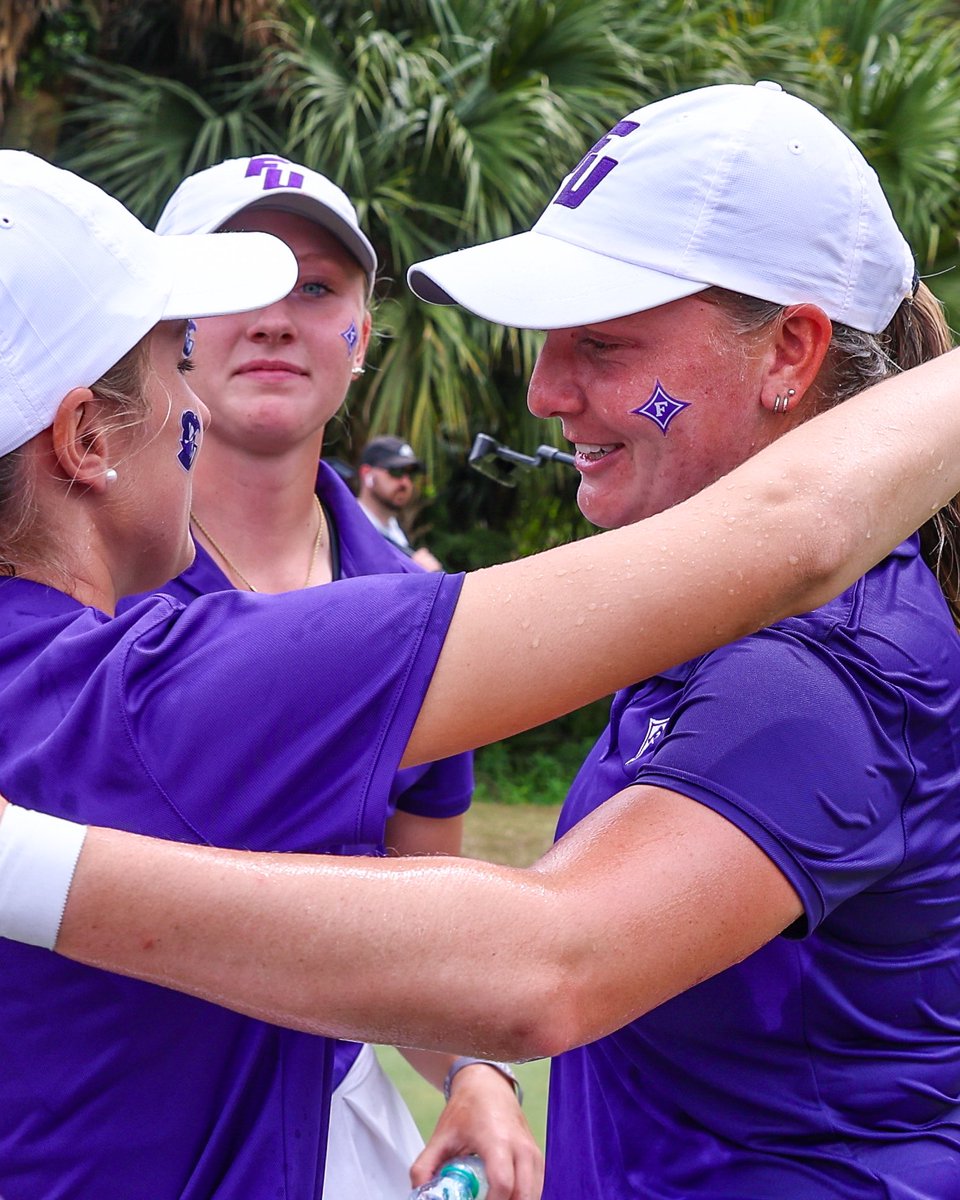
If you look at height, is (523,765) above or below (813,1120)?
below

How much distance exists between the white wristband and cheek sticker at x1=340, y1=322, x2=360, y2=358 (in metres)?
1.91

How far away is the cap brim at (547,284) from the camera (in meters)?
1.72

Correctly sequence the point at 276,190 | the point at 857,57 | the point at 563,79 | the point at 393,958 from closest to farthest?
the point at 393,958, the point at 276,190, the point at 563,79, the point at 857,57

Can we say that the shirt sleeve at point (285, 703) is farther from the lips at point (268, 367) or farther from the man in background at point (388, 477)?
the man in background at point (388, 477)

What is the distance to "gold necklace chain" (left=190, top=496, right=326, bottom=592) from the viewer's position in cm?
287

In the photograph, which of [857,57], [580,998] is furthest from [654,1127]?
[857,57]

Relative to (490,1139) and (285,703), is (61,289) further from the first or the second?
(490,1139)

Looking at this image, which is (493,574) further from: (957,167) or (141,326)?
(957,167)

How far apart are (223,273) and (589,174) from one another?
1.63 ft

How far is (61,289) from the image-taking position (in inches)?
59.9

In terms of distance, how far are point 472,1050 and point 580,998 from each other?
0.11 metres

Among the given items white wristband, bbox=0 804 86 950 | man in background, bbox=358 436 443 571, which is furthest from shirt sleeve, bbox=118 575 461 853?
man in background, bbox=358 436 443 571

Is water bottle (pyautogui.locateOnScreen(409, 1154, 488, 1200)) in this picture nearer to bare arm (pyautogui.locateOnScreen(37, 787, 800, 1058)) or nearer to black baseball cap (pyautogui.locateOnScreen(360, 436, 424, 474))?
bare arm (pyautogui.locateOnScreen(37, 787, 800, 1058))

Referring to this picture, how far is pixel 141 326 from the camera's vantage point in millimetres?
1600
